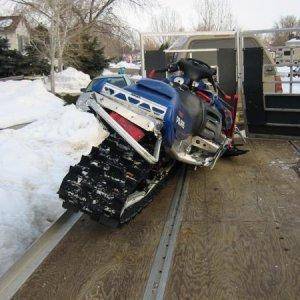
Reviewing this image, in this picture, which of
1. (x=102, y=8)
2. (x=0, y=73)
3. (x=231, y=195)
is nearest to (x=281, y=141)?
(x=231, y=195)

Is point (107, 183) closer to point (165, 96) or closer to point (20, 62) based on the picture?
point (165, 96)

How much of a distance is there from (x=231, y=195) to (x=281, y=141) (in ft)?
10.4

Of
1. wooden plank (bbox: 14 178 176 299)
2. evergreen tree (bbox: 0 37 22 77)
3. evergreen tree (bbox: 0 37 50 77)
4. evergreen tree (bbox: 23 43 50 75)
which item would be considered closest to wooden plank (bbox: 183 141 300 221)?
wooden plank (bbox: 14 178 176 299)

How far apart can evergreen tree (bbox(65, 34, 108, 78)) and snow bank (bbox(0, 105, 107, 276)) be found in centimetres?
2667

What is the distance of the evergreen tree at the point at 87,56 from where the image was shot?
121 ft

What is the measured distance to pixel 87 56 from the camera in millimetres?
37875

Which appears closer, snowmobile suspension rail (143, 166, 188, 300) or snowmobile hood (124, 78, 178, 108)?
snowmobile suspension rail (143, 166, 188, 300)

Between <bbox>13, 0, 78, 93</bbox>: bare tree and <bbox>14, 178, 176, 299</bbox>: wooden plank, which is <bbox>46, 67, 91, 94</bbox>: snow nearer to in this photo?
<bbox>13, 0, 78, 93</bbox>: bare tree

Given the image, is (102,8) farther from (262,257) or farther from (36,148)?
(262,257)

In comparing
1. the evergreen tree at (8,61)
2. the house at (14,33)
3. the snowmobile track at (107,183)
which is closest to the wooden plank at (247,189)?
the snowmobile track at (107,183)

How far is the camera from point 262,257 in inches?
142

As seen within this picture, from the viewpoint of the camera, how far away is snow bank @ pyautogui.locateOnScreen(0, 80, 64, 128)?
14927mm

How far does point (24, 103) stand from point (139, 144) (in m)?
13.4

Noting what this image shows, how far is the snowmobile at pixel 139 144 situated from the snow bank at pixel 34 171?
469 millimetres
